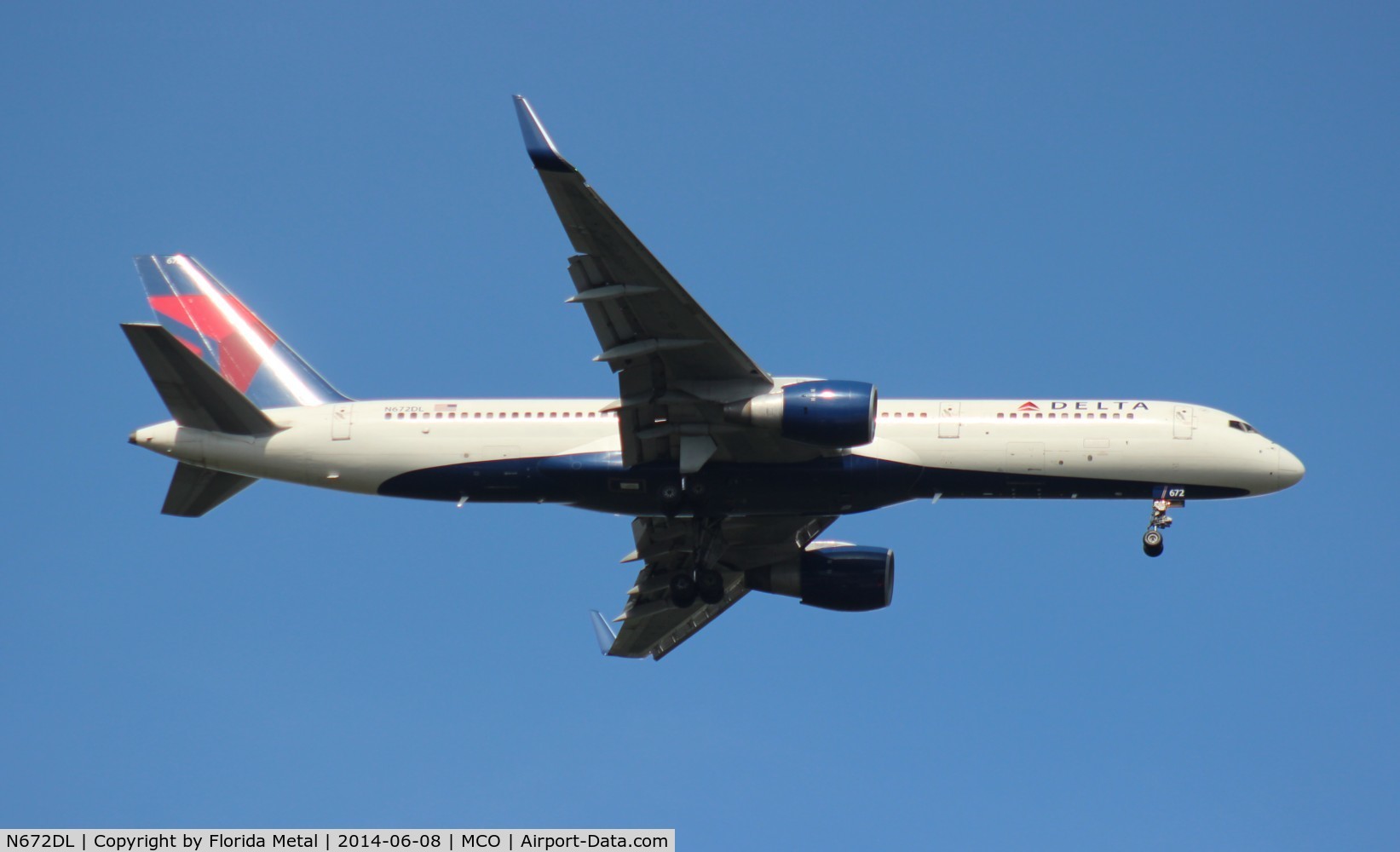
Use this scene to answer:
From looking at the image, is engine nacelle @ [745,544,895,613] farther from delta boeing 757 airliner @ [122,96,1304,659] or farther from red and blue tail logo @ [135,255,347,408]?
red and blue tail logo @ [135,255,347,408]

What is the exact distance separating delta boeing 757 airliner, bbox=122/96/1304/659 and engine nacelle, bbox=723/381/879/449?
5 centimetres

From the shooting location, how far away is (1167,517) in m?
45.8

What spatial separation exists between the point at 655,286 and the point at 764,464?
6.66m

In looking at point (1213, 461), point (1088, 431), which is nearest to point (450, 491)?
point (1088, 431)

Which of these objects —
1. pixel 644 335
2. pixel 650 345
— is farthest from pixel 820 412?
pixel 644 335

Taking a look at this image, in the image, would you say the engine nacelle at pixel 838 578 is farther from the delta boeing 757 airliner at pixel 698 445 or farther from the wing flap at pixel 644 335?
the wing flap at pixel 644 335

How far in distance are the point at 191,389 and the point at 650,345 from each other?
1275cm

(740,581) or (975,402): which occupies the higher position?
(975,402)

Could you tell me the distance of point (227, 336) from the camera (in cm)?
5184

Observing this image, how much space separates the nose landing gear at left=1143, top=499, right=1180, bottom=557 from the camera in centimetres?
4569

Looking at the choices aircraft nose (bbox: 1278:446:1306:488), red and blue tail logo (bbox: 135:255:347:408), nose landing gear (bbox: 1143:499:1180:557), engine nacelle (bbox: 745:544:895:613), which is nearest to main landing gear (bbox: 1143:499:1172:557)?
nose landing gear (bbox: 1143:499:1180:557)

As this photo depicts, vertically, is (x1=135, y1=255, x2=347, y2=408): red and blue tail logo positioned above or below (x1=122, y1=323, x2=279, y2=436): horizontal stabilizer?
above

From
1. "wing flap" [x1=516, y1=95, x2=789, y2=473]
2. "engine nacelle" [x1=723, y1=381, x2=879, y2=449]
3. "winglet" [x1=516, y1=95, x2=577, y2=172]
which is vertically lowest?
"engine nacelle" [x1=723, y1=381, x2=879, y2=449]

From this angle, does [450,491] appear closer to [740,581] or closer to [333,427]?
[333,427]
